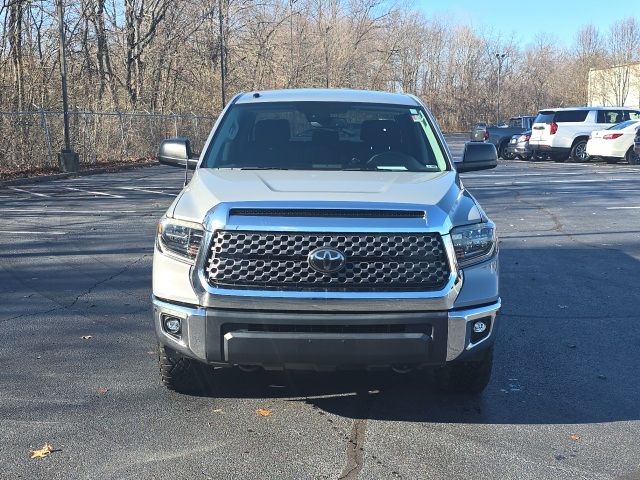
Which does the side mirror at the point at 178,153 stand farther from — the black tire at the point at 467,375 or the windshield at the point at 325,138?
the black tire at the point at 467,375

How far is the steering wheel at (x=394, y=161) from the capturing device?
17.5 ft

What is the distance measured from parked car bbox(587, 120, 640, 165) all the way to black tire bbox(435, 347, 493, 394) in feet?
72.3

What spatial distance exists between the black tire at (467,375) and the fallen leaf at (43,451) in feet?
7.10

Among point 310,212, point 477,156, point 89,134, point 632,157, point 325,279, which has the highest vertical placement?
point 477,156

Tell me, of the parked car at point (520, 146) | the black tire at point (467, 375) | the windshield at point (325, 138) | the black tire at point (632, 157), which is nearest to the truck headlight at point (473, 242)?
the black tire at point (467, 375)

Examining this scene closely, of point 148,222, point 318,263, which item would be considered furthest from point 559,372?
point 148,222

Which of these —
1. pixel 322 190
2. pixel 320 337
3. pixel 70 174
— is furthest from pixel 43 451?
pixel 70 174

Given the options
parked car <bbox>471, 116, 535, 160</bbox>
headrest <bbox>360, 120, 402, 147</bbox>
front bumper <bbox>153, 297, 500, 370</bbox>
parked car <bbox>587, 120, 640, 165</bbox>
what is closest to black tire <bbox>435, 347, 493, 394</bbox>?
front bumper <bbox>153, 297, 500, 370</bbox>

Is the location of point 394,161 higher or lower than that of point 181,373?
higher

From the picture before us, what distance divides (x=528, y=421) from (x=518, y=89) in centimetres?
8781

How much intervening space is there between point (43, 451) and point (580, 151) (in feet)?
86.2

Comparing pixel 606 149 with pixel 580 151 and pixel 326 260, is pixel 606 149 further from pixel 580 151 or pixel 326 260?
pixel 326 260

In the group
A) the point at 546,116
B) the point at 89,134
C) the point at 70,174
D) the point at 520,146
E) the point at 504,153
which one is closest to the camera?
the point at 70,174

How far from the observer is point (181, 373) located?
4406 millimetres
